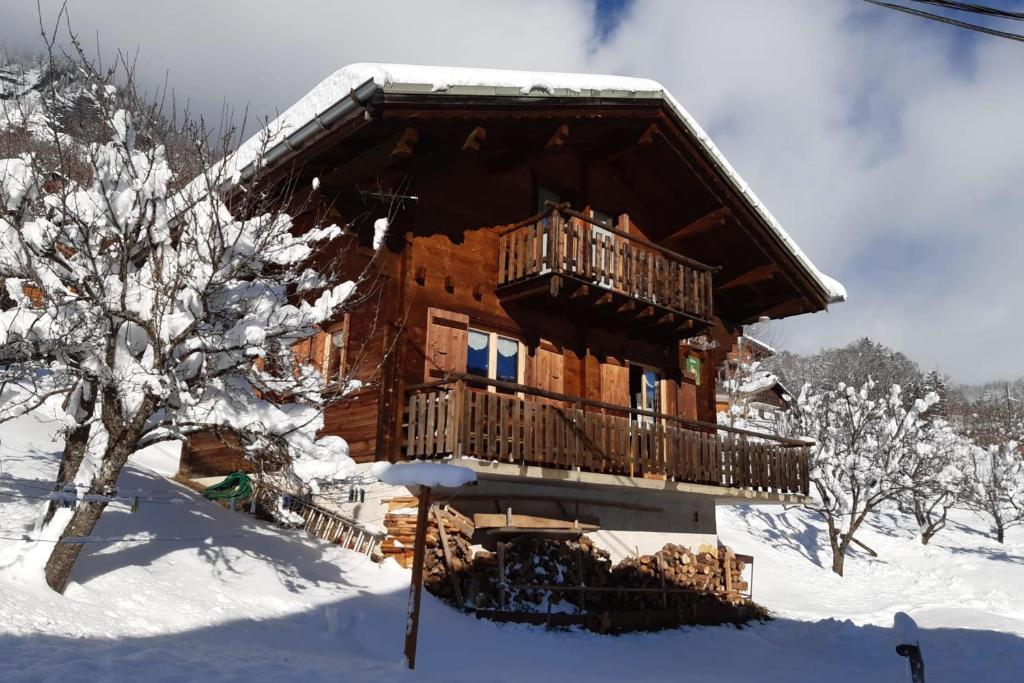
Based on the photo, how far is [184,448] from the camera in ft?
51.1

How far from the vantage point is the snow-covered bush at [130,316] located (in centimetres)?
773

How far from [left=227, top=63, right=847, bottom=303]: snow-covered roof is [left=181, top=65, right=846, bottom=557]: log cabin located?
0.13 feet

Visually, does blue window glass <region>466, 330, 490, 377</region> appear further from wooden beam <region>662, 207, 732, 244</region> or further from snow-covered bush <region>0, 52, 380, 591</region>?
wooden beam <region>662, 207, 732, 244</region>

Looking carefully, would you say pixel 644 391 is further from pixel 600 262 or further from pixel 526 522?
pixel 526 522

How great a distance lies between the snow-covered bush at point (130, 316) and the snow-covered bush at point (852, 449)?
21.0 metres

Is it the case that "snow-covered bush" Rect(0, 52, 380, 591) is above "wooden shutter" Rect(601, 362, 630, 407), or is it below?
below

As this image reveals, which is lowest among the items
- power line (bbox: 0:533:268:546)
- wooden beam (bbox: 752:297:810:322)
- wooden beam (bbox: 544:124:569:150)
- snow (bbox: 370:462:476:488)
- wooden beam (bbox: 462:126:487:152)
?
power line (bbox: 0:533:268:546)

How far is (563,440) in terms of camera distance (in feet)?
40.8

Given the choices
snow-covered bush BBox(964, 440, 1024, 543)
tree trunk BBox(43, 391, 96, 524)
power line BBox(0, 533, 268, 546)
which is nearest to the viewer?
power line BBox(0, 533, 268, 546)

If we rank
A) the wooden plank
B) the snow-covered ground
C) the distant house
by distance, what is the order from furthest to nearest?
the distant house < the wooden plank < the snow-covered ground

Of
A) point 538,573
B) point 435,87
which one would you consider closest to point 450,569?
point 538,573

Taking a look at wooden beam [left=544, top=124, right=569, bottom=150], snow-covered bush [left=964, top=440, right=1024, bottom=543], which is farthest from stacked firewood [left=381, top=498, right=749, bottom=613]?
snow-covered bush [left=964, top=440, right=1024, bottom=543]

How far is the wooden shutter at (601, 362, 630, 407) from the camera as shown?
15.7 meters

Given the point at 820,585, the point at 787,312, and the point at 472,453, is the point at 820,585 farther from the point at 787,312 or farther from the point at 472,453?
the point at 472,453
